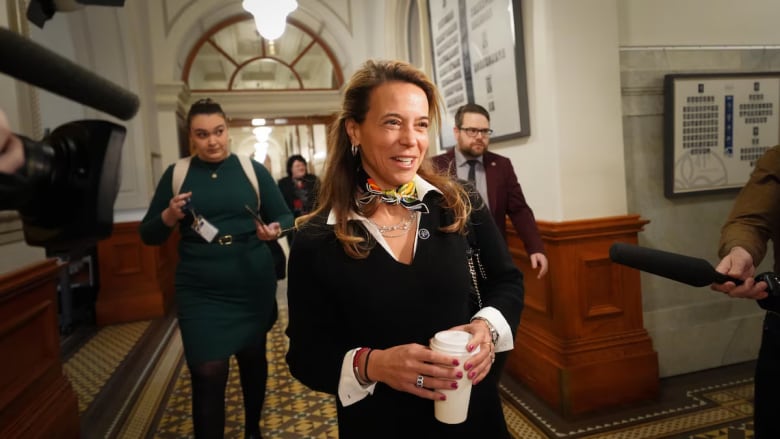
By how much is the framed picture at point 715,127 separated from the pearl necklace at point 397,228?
2.26 metres

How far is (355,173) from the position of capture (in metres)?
1.25

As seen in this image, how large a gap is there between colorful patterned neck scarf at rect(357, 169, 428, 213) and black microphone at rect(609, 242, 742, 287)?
49cm

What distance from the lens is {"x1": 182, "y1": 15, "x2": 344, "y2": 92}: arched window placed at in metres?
6.58

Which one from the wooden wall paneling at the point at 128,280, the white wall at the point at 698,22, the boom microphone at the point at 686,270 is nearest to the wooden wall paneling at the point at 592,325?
the white wall at the point at 698,22

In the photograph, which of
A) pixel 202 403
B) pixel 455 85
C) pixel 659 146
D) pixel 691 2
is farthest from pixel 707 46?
pixel 202 403

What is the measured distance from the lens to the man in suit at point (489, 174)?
244cm

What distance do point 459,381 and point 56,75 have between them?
794 mm

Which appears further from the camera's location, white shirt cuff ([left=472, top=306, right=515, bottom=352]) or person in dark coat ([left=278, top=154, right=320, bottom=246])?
person in dark coat ([left=278, top=154, right=320, bottom=246])

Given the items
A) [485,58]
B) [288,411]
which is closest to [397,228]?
[288,411]

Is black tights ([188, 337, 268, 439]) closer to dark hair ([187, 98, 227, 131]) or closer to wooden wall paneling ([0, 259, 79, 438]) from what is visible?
wooden wall paneling ([0, 259, 79, 438])

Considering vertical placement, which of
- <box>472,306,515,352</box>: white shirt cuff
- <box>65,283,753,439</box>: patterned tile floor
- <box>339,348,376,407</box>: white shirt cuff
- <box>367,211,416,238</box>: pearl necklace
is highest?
<box>367,211,416,238</box>: pearl necklace

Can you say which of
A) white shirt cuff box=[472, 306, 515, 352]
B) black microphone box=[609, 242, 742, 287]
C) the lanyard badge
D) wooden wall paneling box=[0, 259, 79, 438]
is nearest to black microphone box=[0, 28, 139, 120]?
white shirt cuff box=[472, 306, 515, 352]

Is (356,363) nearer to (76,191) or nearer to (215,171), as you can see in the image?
(76,191)

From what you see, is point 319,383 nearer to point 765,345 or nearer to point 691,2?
point 765,345
